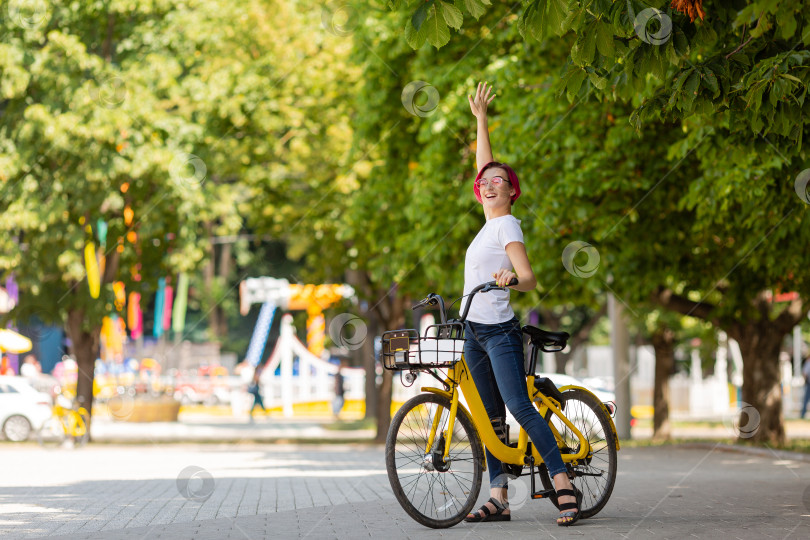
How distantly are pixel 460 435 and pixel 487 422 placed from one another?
0.58 feet

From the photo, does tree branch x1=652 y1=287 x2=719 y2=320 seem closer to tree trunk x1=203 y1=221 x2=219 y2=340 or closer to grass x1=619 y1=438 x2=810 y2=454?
grass x1=619 y1=438 x2=810 y2=454

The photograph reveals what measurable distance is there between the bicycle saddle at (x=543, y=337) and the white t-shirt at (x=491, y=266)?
0.48 ft

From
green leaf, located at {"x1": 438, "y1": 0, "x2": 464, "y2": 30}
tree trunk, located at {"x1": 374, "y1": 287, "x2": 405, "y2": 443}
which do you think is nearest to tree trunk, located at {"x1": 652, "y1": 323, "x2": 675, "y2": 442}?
tree trunk, located at {"x1": 374, "y1": 287, "x2": 405, "y2": 443}

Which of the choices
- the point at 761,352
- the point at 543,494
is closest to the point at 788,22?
the point at 543,494

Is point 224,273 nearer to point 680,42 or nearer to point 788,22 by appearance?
point 680,42

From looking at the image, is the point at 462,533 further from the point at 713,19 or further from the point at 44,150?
the point at 44,150

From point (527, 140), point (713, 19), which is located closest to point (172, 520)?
point (713, 19)

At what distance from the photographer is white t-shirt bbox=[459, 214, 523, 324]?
6.70 meters

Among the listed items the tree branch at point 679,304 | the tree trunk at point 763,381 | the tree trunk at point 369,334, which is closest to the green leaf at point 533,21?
the tree branch at point 679,304

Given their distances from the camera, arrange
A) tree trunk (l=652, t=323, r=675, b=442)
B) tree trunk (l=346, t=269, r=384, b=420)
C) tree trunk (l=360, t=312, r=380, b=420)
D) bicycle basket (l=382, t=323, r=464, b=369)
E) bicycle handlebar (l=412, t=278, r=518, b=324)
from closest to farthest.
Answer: bicycle basket (l=382, t=323, r=464, b=369), bicycle handlebar (l=412, t=278, r=518, b=324), tree trunk (l=652, t=323, r=675, b=442), tree trunk (l=346, t=269, r=384, b=420), tree trunk (l=360, t=312, r=380, b=420)

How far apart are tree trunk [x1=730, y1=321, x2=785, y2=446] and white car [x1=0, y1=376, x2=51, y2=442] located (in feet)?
45.8

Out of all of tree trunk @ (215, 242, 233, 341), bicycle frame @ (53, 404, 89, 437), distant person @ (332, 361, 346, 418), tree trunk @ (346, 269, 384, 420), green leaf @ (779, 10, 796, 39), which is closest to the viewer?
green leaf @ (779, 10, 796, 39)

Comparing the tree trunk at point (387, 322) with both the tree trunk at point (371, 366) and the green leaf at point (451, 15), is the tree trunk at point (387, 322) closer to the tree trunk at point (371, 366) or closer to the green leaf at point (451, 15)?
the tree trunk at point (371, 366)

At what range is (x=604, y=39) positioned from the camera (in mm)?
5480
